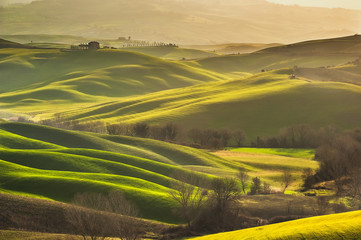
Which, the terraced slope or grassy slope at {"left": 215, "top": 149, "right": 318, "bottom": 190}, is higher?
the terraced slope

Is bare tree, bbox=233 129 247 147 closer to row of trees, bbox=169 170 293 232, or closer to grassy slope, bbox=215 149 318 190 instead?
grassy slope, bbox=215 149 318 190

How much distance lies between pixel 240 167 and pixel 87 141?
30.3 m

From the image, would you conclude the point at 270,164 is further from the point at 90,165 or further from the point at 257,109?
the point at 257,109

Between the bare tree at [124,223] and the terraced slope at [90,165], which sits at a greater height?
the bare tree at [124,223]

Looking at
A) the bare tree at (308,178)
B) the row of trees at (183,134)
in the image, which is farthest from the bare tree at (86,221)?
the row of trees at (183,134)

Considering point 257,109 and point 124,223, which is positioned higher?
point 124,223

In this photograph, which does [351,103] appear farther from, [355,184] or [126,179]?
[126,179]

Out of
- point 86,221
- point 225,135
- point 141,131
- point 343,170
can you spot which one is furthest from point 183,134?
point 86,221

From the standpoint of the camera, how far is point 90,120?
170 meters

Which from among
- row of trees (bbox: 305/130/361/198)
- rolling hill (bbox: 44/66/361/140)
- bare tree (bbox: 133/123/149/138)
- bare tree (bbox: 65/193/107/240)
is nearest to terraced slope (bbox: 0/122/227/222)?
bare tree (bbox: 65/193/107/240)

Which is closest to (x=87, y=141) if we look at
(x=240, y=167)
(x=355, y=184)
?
(x=240, y=167)

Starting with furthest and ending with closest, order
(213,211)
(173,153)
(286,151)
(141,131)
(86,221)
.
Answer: (141,131) → (286,151) → (173,153) → (213,211) → (86,221)

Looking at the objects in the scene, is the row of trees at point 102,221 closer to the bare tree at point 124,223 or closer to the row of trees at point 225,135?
the bare tree at point 124,223

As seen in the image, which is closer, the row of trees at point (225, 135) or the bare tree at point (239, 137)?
the row of trees at point (225, 135)
